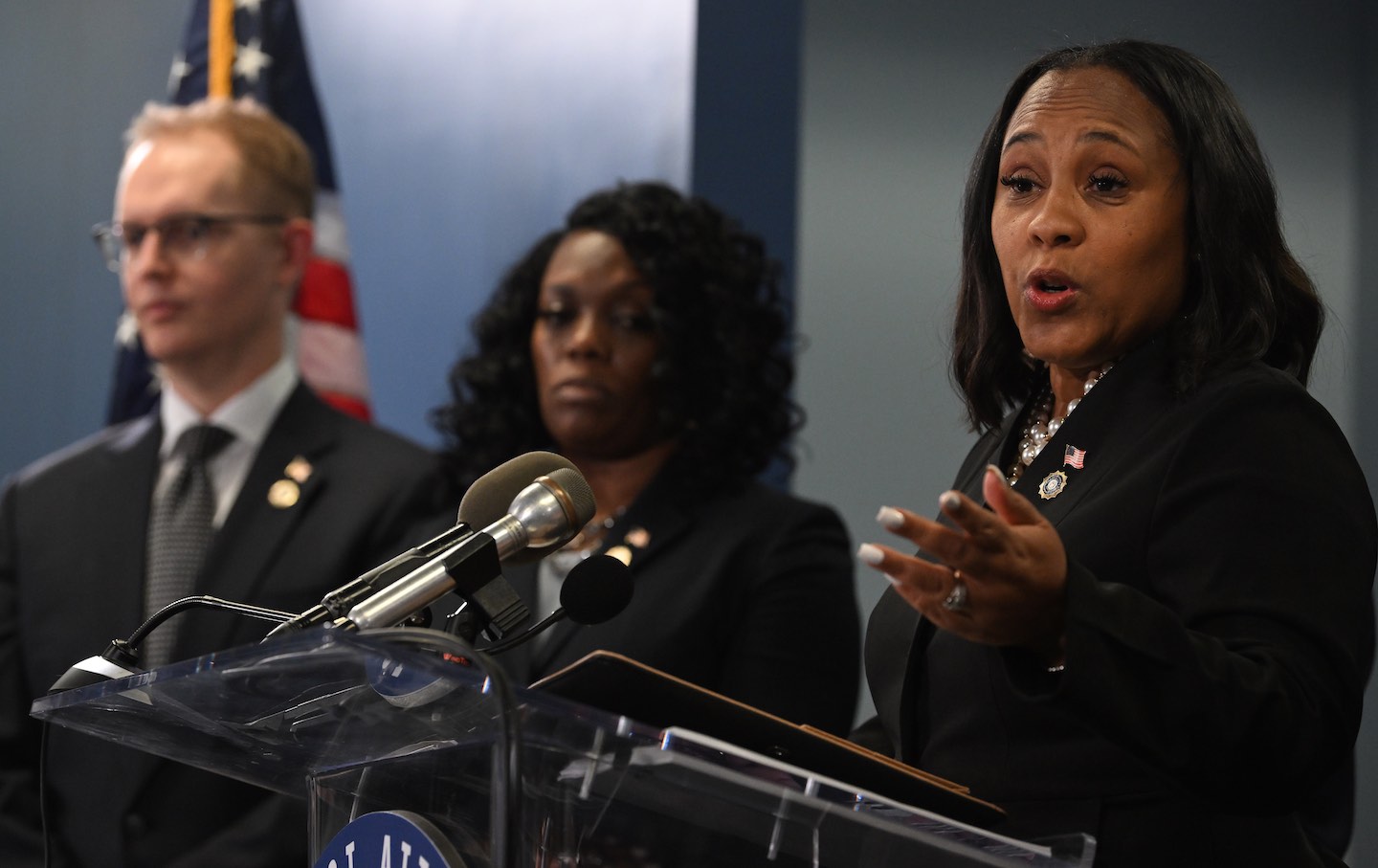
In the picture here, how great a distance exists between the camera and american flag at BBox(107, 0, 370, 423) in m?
4.04

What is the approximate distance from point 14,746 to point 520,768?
2296 mm

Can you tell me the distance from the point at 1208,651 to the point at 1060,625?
12cm

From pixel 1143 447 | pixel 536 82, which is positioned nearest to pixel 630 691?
pixel 1143 447

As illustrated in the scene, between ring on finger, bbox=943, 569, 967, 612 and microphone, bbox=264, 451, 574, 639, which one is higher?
ring on finger, bbox=943, 569, 967, 612

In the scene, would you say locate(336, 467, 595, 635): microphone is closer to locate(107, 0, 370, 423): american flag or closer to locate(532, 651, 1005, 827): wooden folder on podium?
locate(532, 651, 1005, 827): wooden folder on podium

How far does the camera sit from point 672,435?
3.20m

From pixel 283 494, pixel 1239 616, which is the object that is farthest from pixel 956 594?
pixel 283 494

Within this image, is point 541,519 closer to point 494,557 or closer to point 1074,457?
point 494,557

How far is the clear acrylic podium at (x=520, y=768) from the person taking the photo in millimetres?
1178

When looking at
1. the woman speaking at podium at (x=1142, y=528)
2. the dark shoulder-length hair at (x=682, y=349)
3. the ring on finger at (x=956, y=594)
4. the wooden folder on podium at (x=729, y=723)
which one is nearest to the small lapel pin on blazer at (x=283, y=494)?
the dark shoulder-length hair at (x=682, y=349)

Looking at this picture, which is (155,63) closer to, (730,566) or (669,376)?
(669,376)

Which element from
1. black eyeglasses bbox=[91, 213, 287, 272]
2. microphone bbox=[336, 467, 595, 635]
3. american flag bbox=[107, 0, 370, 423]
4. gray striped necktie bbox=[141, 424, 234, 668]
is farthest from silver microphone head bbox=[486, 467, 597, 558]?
american flag bbox=[107, 0, 370, 423]

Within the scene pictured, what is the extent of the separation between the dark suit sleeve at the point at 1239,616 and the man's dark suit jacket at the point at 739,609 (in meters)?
1.33

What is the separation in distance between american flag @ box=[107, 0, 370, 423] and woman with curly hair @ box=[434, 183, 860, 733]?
626 millimetres
